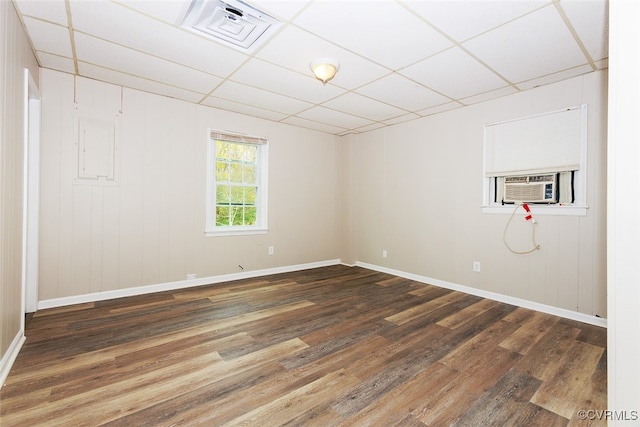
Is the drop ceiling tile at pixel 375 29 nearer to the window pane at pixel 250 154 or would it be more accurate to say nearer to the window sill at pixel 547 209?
the window sill at pixel 547 209

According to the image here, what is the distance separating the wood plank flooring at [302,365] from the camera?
5.45ft

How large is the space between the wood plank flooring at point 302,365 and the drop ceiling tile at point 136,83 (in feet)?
8.30

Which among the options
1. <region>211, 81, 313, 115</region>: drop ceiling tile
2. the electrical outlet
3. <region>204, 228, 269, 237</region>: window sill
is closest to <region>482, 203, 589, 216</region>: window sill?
the electrical outlet

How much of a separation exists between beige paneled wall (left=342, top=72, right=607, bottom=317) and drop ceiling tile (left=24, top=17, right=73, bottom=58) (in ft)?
13.6

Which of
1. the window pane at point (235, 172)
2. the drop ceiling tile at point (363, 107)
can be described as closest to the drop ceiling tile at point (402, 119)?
the drop ceiling tile at point (363, 107)

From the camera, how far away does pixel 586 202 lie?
3021 mm

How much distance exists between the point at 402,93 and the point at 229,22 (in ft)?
6.96

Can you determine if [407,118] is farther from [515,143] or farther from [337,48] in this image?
[337,48]

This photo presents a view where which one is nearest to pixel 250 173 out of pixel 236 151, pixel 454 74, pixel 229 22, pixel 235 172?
pixel 235 172

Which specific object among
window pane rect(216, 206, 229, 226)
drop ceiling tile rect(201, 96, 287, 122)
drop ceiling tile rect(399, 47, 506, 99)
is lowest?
window pane rect(216, 206, 229, 226)

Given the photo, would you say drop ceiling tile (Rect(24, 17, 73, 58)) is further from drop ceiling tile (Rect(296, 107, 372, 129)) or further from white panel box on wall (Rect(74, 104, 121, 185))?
drop ceiling tile (Rect(296, 107, 372, 129))

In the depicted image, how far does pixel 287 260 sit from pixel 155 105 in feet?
9.84

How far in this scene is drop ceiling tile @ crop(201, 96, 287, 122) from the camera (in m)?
4.02

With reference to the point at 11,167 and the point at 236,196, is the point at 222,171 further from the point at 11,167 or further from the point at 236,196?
the point at 11,167
